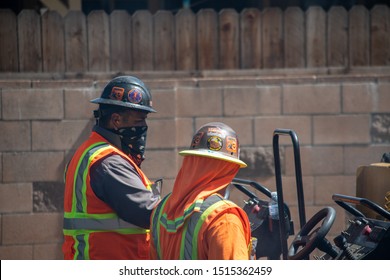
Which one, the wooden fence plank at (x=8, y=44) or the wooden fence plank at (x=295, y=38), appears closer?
the wooden fence plank at (x=8, y=44)

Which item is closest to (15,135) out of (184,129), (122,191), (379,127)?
(184,129)

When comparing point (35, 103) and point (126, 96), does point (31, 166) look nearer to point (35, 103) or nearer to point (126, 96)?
point (35, 103)

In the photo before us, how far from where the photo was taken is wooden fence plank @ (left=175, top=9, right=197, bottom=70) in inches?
253

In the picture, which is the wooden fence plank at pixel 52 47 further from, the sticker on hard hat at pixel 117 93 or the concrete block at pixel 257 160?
the sticker on hard hat at pixel 117 93

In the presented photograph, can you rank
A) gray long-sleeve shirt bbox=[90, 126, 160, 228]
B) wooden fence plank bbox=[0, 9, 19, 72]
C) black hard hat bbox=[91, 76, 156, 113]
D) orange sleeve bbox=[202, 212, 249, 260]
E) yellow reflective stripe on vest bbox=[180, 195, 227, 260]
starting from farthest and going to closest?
wooden fence plank bbox=[0, 9, 19, 72] → black hard hat bbox=[91, 76, 156, 113] → gray long-sleeve shirt bbox=[90, 126, 160, 228] → yellow reflective stripe on vest bbox=[180, 195, 227, 260] → orange sleeve bbox=[202, 212, 249, 260]

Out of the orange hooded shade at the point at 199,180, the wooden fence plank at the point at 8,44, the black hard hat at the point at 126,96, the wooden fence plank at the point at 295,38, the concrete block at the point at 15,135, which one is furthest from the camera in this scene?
the wooden fence plank at the point at 295,38

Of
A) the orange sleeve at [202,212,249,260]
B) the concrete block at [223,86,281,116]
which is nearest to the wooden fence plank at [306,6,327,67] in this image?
the concrete block at [223,86,281,116]

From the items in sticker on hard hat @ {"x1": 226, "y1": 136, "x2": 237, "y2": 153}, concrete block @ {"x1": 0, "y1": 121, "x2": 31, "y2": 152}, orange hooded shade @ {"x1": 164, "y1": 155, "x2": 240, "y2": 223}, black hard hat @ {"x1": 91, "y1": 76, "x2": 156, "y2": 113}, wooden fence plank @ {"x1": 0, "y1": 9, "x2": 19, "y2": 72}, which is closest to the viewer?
orange hooded shade @ {"x1": 164, "y1": 155, "x2": 240, "y2": 223}

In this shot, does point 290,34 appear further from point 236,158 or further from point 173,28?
point 236,158

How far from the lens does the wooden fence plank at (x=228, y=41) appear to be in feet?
21.1

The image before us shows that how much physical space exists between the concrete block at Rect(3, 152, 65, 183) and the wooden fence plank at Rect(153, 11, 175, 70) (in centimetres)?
127

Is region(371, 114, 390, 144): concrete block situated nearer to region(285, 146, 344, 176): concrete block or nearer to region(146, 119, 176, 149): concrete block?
region(285, 146, 344, 176): concrete block

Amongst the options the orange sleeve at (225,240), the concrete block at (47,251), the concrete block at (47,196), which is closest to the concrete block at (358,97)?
the concrete block at (47,196)

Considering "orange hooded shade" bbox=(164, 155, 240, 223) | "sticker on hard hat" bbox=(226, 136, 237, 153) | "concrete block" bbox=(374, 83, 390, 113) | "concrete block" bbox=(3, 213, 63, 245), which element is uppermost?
"concrete block" bbox=(374, 83, 390, 113)
